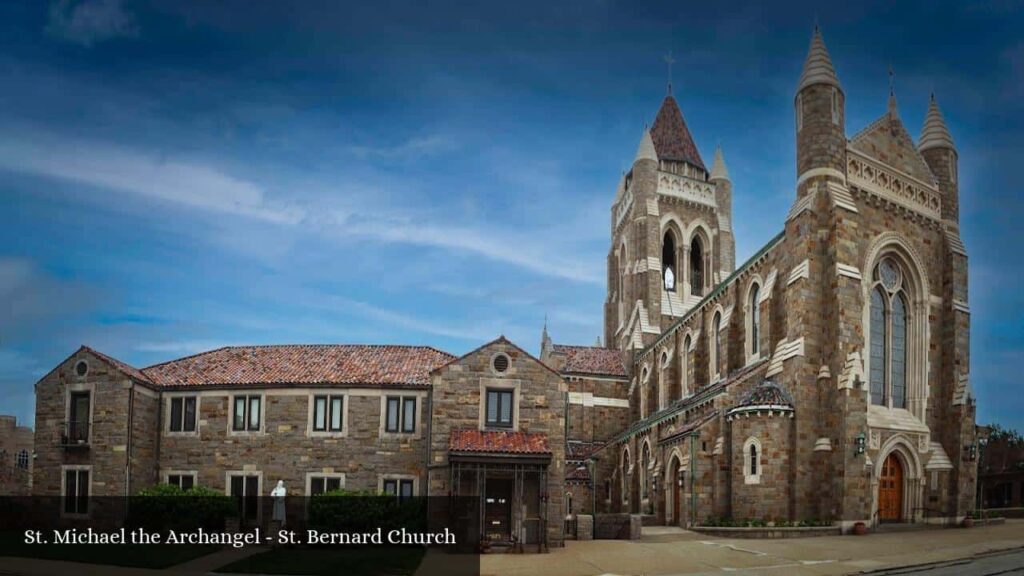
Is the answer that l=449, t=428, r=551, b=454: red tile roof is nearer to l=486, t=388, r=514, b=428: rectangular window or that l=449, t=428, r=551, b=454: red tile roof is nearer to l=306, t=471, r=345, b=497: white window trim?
l=486, t=388, r=514, b=428: rectangular window

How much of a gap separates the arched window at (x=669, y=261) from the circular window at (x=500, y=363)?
1487 inches

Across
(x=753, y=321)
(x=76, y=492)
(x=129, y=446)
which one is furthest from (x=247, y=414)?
(x=753, y=321)

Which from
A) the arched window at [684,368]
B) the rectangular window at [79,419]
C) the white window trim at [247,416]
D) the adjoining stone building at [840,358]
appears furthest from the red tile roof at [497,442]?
the arched window at [684,368]

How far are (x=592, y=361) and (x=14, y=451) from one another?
138 ft

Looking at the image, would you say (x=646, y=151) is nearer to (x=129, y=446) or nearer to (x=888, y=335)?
(x=888, y=335)

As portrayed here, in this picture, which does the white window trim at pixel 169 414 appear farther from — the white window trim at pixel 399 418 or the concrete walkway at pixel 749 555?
the concrete walkway at pixel 749 555

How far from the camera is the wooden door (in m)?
34.6

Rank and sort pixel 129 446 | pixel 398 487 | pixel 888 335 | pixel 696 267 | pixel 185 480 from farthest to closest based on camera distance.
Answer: pixel 696 267, pixel 888 335, pixel 185 480, pixel 129 446, pixel 398 487

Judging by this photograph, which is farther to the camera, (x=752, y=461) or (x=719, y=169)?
A: (x=719, y=169)

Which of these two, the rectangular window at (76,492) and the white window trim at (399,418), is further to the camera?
the white window trim at (399,418)

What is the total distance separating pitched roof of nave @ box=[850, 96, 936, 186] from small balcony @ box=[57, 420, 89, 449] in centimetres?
3254

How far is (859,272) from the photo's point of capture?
34750 millimetres

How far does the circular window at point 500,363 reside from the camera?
1172 inches

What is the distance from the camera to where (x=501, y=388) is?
29.7 m
